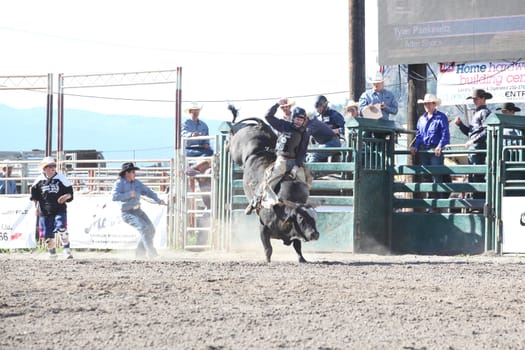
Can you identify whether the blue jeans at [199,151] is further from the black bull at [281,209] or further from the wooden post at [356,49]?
the wooden post at [356,49]

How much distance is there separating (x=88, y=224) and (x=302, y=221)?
6.68 m

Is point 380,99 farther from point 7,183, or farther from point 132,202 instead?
point 7,183

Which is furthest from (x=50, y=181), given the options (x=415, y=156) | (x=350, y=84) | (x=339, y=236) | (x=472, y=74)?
(x=472, y=74)

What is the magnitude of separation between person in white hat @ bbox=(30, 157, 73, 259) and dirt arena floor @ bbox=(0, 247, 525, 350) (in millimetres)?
2116

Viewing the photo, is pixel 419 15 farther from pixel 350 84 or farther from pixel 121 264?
pixel 121 264

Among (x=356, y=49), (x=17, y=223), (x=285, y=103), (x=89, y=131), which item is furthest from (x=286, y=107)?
(x=89, y=131)

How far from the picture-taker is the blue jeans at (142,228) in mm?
15875

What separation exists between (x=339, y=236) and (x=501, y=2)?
674 cm

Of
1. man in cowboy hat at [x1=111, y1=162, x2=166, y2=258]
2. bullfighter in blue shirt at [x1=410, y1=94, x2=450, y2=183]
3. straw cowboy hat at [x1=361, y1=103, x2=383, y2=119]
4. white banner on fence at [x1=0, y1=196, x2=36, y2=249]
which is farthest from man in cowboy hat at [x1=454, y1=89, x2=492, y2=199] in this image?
white banner on fence at [x1=0, y1=196, x2=36, y2=249]

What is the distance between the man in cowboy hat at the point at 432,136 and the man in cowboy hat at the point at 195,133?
13.5 ft

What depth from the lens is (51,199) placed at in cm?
1544

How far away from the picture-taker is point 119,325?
8117 millimetres

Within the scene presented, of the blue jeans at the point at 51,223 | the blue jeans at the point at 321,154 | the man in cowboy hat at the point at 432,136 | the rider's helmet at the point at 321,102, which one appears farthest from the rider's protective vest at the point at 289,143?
the blue jeans at the point at 51,223

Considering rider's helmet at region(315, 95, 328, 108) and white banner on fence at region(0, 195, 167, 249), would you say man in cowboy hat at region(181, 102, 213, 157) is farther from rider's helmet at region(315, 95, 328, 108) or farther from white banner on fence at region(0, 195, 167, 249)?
rider's helmet at region(315, 95, 328, 108)
